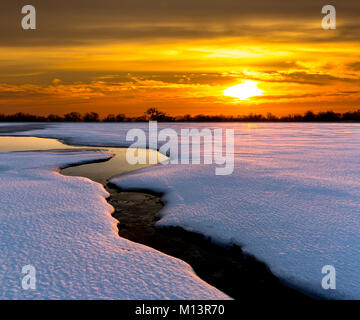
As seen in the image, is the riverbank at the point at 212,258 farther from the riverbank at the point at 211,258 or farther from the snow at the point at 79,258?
the snow at the point at 79,258

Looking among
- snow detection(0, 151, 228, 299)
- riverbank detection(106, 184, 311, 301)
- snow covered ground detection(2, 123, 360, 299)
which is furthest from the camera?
snow covered ground detection(2, 123, 360, 299)

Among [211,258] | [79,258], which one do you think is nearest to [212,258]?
[211,258]

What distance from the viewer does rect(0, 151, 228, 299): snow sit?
3.09 m

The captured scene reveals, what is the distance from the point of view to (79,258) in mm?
3734

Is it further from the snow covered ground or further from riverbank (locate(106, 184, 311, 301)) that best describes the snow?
the snow covered ground

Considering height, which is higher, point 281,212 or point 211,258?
point 281,212

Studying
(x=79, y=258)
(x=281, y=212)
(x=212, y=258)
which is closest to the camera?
(x=79, y=258)

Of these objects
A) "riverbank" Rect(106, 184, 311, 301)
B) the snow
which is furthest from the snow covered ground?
the snow

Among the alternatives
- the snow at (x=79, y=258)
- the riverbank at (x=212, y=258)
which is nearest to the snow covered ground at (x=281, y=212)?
the riverbank at (x=212, y=258)

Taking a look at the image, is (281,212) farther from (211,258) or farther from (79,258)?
(79,258)

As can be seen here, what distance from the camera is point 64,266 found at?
3529mm
